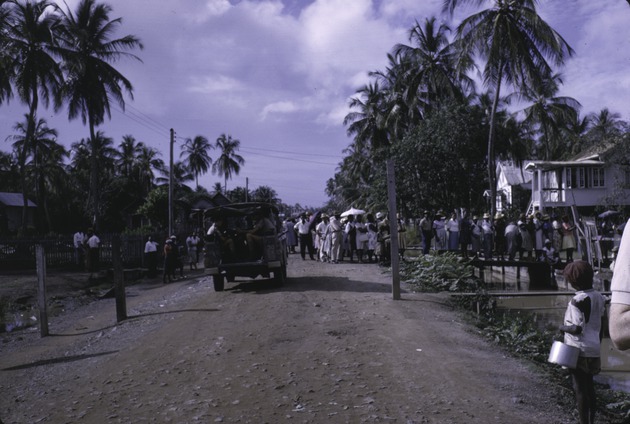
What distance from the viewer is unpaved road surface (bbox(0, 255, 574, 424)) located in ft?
17.5

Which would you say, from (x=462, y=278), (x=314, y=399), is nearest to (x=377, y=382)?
(x=314, y=399)

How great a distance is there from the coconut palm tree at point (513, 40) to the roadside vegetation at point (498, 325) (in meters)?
13.5

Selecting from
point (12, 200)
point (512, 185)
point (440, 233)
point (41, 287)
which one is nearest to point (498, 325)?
point (41, 287)

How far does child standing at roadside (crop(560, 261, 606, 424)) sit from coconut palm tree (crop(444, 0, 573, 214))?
2243 centimetres

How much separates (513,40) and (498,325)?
62.0 feet

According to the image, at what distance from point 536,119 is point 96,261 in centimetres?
3549

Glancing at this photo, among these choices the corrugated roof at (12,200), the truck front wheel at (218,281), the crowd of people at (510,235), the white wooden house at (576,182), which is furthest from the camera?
the corrugated roof at (12,200)

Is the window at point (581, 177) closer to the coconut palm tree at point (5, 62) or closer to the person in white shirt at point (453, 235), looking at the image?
the person in white shirt at point (453, 235)

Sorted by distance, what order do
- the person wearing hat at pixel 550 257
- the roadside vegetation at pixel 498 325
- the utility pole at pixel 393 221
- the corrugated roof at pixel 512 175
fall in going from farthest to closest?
the corrugated roof at pixel 512 175 → the person wearing hat at pixel 550 257 → the utility pole at pixel 393 221 → the roadside vegetation at pixel 498 325

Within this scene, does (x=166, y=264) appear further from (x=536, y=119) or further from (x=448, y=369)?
(x=536, y=119)

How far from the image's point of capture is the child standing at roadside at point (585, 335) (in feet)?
15.8

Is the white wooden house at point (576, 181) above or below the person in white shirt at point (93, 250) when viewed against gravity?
above

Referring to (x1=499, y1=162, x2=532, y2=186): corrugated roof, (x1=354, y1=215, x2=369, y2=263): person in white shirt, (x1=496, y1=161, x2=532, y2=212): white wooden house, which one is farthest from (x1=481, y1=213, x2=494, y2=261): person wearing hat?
(x1=499, y1=162, x2=532, y2=186): corrugated roof

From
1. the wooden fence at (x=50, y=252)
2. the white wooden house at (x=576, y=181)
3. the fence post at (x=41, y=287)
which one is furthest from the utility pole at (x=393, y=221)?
the white wooden house at (x=576, y=181)
